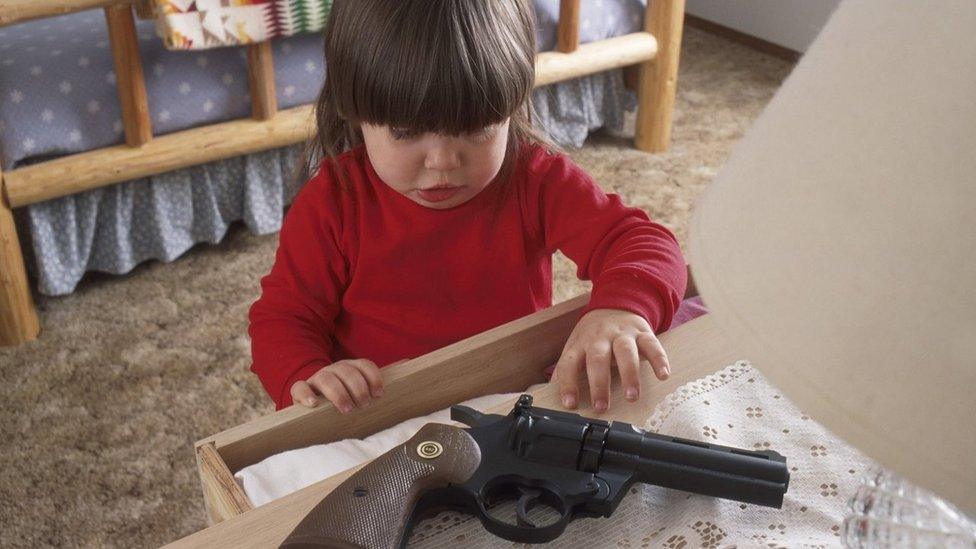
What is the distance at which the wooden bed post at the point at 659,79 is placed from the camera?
2223 mm

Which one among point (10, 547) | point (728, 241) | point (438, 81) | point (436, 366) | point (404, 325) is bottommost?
point (10, 547)

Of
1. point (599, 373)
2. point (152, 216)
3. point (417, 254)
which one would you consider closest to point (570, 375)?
point (599, 373)

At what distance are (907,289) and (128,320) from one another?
64.6 inches

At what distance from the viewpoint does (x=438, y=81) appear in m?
0.88

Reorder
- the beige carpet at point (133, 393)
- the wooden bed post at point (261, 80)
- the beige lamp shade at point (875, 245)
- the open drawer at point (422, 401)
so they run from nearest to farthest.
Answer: the beige lamp shade at point (875, 245) → the open drawer at point (422, 401) → the beige carpet at point (133, 393) → the wooden bed post at point (261, 80)

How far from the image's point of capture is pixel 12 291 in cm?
162

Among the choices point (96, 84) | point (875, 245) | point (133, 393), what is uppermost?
point (875, 245)

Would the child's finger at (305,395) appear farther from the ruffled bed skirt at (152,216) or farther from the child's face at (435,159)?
the ruffled bed skirt at (152,216)

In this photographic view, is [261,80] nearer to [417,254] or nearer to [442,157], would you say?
[417,254]

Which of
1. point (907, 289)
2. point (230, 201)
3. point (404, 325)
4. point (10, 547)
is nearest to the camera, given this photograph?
point (907, 289)

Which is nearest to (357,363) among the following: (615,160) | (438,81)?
(438,81)

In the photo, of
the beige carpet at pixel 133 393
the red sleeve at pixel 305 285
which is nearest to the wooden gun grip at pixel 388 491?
the red sleeve at pixel 305 285

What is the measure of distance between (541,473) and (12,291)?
130cm

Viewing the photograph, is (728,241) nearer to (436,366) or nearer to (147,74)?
(436,366)
